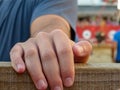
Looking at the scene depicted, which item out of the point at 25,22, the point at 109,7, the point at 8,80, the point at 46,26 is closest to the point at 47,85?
the point at 8,80

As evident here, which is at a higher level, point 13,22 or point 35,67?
point 35,67

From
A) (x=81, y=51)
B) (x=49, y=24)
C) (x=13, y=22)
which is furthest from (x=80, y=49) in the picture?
(x=13, y=22)

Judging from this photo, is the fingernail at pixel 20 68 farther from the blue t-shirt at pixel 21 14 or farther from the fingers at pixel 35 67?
the blue t-shirt at pixel 21 14

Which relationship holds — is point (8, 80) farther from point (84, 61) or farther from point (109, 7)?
point (109, 7)

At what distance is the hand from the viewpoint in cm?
29

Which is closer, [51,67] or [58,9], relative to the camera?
[51,67]

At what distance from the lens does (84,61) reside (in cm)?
35

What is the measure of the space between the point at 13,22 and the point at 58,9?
10 cm

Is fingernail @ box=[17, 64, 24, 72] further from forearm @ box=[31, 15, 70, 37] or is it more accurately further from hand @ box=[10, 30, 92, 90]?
forearm @ box=[31, 15, 70, 37]

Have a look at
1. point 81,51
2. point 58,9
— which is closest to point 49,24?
point 58,9

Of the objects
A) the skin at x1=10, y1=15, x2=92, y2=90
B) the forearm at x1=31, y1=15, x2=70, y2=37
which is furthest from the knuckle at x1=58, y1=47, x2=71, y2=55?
the forearm at x1=31, y1=15, x2=70, y2=37

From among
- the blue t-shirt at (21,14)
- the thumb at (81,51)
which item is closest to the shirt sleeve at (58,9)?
the blue t-shirt at (21,14)

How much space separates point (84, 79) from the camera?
1.00 feet

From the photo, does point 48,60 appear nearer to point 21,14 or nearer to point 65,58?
point 65,58
